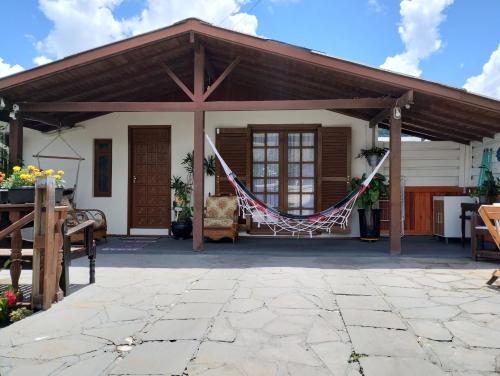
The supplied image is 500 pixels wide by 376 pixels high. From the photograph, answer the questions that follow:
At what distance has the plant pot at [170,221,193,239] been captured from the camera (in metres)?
6.66

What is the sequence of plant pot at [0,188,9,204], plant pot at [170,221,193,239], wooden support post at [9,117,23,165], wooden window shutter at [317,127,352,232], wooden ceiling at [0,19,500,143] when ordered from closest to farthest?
plant pot at [0,188,9,204]
wooden ceiling at [0,19,500,143]
wooden support post at [9,117,23,165]
plant pot at [170,221,193,239]
wooden window shutter at [317,127,352,232]

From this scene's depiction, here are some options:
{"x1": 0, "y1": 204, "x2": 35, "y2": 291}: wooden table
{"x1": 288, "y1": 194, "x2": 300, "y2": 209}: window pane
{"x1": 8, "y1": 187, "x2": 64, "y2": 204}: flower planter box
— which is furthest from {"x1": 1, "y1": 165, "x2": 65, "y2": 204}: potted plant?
{"x1": 288, "y1": 194, "x2": 300, "y2": 209}: window pane

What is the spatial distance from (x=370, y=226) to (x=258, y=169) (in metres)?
2.11

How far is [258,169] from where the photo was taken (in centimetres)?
720

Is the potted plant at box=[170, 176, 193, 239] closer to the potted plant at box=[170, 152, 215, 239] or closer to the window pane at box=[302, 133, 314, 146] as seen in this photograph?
the potted plant at box=[170, 152, 215, 239]

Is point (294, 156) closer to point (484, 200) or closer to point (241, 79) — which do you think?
point (241, 79)

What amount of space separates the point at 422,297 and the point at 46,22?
10774mm

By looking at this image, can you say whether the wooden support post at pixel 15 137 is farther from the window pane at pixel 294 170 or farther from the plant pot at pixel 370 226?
the plant pot at pixel 370 226

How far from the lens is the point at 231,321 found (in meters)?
2.63

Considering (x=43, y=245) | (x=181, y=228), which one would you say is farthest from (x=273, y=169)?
(x=43, y=245)

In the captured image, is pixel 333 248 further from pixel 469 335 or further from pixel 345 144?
pixel 469 335

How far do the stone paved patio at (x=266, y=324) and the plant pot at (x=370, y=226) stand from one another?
210 cm

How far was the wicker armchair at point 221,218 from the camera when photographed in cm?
616

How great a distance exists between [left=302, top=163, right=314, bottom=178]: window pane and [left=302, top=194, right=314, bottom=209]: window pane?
0.35m
